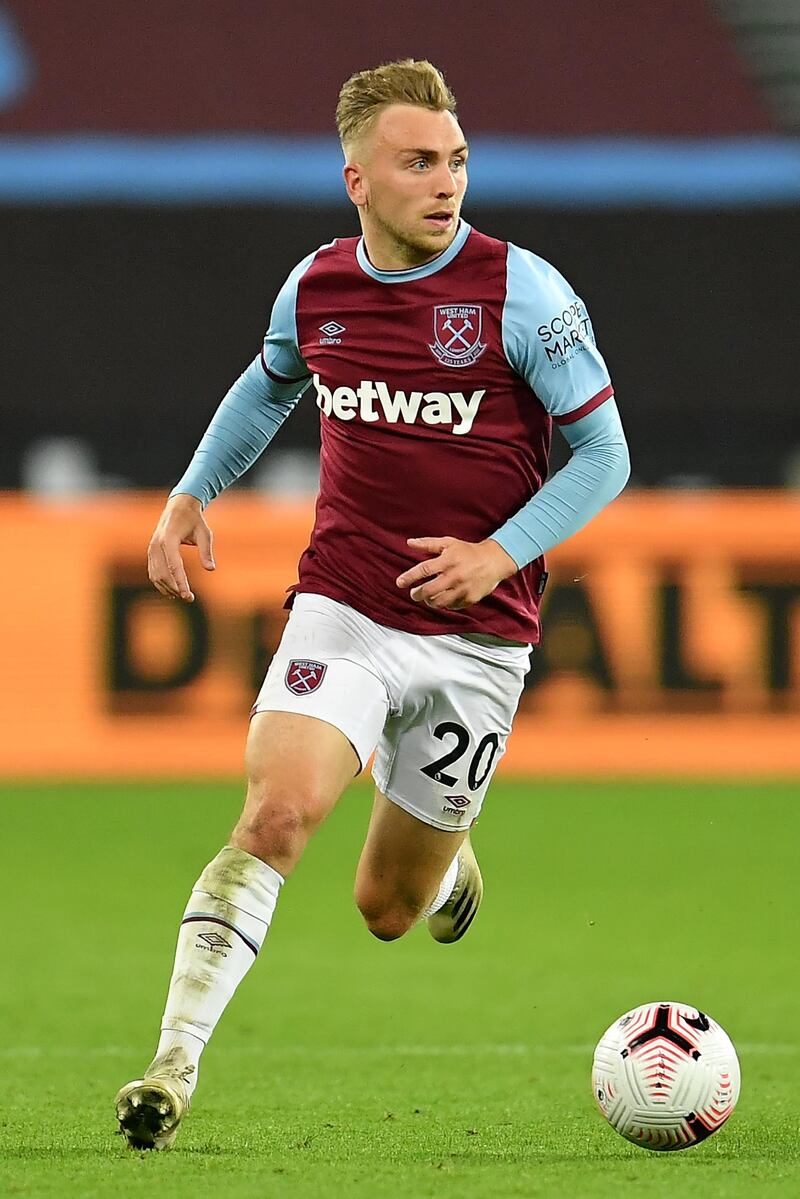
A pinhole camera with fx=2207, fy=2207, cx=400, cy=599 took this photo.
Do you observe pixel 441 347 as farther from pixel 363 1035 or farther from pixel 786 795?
pixel 786 795

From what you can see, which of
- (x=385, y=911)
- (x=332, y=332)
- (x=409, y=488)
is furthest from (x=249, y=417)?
(x=385, y=911)

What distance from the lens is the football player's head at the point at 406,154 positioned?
16.7 ft

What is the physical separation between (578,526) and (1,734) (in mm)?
8342

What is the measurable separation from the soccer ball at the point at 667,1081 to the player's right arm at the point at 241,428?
150cm

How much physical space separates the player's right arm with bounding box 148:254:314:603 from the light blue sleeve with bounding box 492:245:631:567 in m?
0.62

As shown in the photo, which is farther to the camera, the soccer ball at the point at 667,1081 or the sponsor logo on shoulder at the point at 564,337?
the sponsor logo on shoulder at the point at 564,337

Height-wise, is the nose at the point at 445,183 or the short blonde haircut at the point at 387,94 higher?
the short blonde haircut at the point at 387,94

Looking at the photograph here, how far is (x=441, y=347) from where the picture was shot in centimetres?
516

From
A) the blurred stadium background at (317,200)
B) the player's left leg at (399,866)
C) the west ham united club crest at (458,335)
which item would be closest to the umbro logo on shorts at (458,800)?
the player's left leg at (399,866)

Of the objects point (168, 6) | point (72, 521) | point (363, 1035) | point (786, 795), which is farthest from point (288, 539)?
point (363, 1035)

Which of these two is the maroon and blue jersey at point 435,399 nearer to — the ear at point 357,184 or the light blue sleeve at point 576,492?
the light blue sleeve at point 576,492

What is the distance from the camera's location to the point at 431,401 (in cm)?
519

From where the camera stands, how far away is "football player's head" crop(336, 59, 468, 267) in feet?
16.7

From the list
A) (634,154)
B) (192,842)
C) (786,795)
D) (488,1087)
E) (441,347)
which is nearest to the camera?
(441,347)
